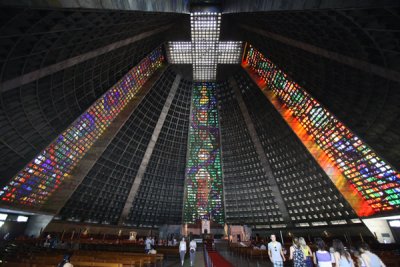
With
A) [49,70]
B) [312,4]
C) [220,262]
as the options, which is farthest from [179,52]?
[220,262]

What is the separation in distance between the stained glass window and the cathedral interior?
184mm

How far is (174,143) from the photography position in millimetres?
41312

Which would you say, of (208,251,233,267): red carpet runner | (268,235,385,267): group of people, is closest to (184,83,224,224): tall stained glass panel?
(208,251,233,267): red carpet runner

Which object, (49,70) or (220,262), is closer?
(220,262)

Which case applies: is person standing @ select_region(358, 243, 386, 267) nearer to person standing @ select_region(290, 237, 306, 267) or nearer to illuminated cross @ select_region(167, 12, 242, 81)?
person standing @ select_region(290, 237, 306, 267)

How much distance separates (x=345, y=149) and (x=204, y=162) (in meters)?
25.1

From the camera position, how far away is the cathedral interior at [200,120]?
13977 mm

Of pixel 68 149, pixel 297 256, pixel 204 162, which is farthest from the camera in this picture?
pixel 204 162

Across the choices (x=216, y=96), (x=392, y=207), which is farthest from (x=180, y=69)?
(x=392, y=207)

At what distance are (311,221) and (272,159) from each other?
10.8 metres

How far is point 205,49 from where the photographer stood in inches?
1559

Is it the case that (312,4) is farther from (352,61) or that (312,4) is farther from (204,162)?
(204,162)

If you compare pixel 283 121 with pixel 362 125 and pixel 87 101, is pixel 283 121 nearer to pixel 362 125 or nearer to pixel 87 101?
pixel 362 125

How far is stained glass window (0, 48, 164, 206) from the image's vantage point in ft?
68.9
